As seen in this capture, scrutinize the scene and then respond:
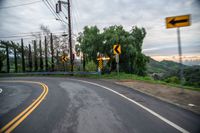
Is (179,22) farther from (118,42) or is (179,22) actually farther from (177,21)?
(118,42)

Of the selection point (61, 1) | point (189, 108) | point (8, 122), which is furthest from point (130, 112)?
point (61, 1)

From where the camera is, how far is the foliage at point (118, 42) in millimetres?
20531

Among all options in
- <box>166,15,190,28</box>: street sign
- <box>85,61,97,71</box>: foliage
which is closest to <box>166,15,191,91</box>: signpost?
<box>166,15,190,28</box>: street sign

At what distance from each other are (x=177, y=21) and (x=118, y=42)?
14.1 metres

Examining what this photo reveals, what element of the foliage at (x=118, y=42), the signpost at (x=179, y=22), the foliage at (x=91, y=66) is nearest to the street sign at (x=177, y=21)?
the signpost at (x=179, y=22)

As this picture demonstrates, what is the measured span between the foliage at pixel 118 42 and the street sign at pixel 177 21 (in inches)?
532

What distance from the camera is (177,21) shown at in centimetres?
651

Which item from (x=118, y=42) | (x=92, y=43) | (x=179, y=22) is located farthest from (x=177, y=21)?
(x=92, y=43)

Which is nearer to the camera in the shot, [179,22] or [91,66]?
[179,22]

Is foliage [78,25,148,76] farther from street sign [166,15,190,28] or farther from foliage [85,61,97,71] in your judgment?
street sign [166,15,190,28]

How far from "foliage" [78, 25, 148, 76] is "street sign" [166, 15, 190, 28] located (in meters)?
13.5

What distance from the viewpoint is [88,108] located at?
5.26 meters

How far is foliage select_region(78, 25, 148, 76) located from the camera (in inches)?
808

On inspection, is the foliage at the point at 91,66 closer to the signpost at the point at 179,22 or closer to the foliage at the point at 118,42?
the foliage at the point at 118,42
